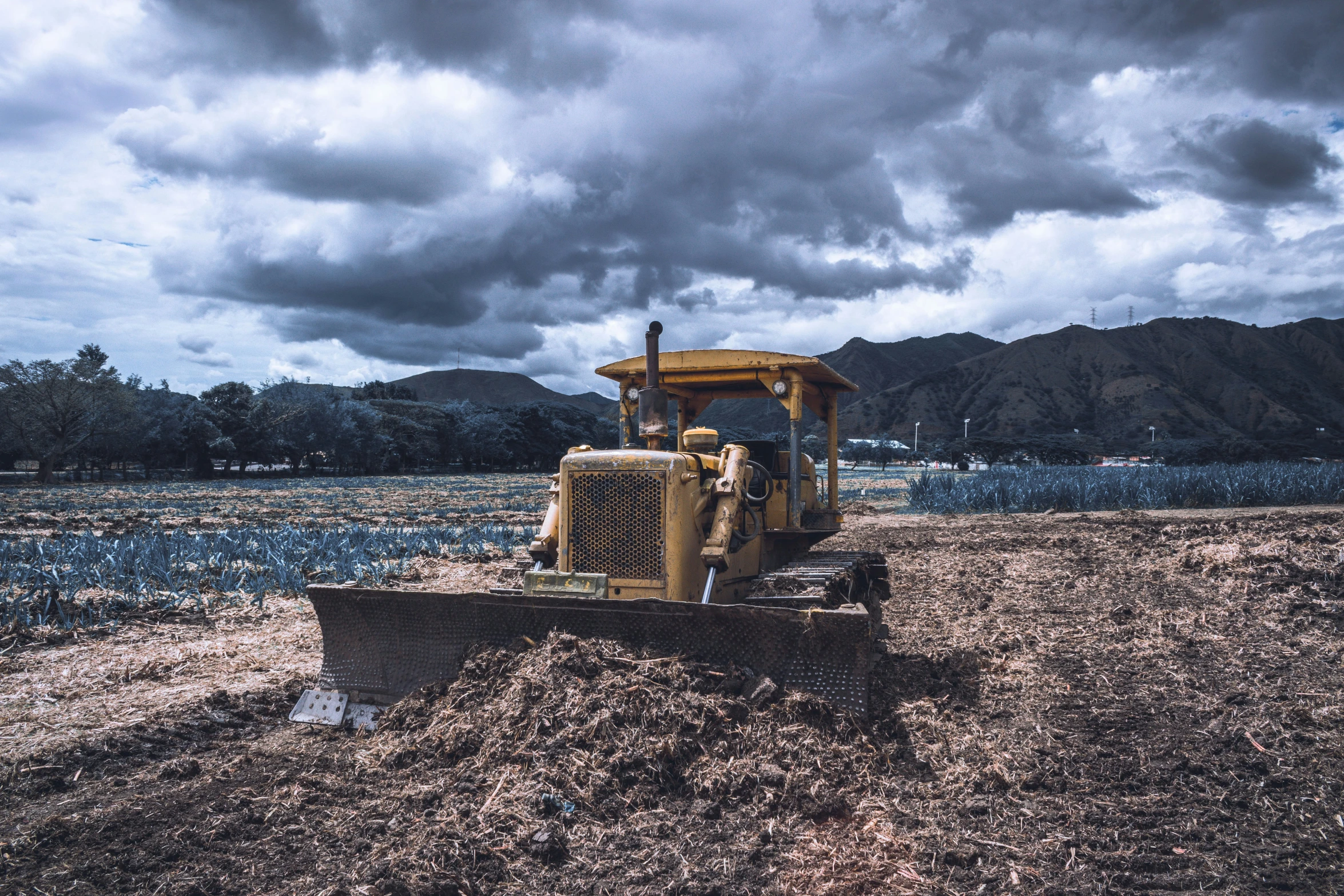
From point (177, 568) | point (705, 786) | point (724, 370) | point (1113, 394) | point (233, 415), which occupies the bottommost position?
point (705, 786)

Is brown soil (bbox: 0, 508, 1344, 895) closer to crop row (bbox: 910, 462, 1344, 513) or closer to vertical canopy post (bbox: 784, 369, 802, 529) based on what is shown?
vertical canopy post (bbox: 784, 369, 802, 529)

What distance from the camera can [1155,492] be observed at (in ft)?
74.0

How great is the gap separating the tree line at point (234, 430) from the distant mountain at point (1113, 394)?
6568 centimetres

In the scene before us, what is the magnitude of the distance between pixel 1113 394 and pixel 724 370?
16665 cm

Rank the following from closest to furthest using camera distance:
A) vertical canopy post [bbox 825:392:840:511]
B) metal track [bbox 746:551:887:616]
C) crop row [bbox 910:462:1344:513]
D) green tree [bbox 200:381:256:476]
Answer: metal track [bbox 746:551:887:616], vertical canopy post [bbox 825:392:840:511], crop row [bbox 910:462:1344:513], green tree [bbox 200:381:256:476]

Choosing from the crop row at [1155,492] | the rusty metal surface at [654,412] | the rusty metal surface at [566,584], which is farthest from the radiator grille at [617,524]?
the crop row at [1155,492]

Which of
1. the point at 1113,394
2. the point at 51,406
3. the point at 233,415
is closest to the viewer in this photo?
the point at 51,406

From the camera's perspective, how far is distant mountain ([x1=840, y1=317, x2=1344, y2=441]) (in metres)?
138

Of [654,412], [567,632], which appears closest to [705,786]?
[567,632]

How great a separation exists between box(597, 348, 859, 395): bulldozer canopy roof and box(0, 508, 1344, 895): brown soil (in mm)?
2532

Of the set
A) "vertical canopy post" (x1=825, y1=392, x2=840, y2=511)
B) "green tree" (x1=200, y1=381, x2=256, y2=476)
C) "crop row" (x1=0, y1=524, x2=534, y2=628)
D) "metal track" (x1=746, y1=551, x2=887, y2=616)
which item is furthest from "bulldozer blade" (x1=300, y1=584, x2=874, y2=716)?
"green tree" (x1=200, y1=381, x2=256, y2=476)

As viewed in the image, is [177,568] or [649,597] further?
[177,568]

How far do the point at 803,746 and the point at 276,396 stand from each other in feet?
229

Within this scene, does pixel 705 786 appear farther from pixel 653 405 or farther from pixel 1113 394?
pixel 1113 394
